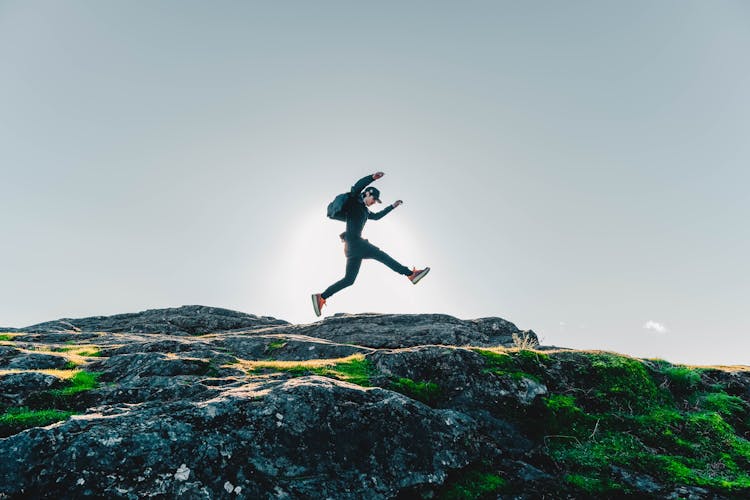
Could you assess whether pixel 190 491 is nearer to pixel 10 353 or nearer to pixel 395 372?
pixel 395 372

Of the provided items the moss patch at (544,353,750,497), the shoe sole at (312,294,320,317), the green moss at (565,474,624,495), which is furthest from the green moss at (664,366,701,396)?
the shoe sole at (312,294,320,317)

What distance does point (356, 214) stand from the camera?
15109mm

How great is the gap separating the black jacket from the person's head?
Answer: 0.17 m

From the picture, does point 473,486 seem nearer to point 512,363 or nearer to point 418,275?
point 512,363

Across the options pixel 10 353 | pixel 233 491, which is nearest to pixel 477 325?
pixel 233 491

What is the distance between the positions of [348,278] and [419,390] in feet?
24.5

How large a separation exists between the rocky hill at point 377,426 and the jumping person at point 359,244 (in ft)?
17.3

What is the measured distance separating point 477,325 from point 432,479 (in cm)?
1240

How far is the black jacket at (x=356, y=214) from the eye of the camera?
47.6ft

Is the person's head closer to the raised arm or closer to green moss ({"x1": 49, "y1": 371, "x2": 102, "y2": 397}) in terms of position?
the raised arm

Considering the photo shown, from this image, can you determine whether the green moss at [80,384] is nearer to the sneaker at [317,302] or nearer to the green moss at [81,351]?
the green moss at [81,351]

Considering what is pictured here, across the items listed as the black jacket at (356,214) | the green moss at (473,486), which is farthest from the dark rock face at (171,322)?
the green moss at (473,486)

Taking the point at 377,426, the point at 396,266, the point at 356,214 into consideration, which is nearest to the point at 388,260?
the point at 396,266

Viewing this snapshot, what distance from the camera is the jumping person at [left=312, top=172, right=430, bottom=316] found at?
48.3 feet
